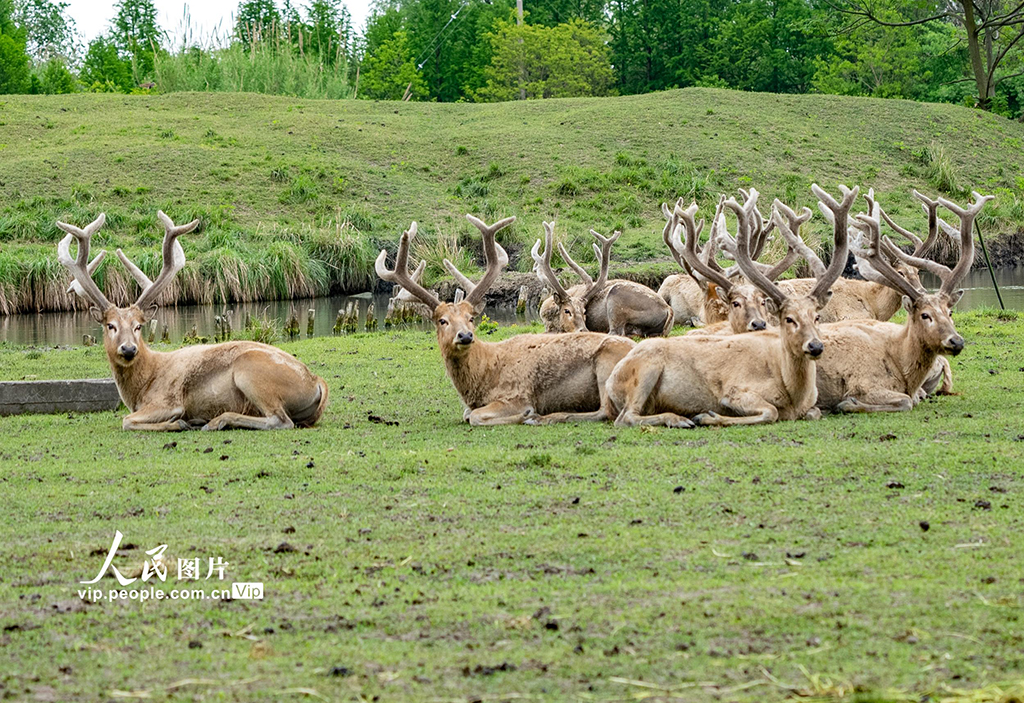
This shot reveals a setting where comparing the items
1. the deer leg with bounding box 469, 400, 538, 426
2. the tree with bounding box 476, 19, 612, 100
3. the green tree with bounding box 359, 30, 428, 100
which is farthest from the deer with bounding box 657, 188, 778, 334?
the green tree with bounding box 359, 30, 428, 100

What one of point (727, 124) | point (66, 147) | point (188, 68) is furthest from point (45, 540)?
point (188, 68)

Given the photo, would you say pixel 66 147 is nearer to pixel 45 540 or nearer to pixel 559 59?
pixel 559 59

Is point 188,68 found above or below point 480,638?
above

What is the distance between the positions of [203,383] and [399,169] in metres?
31.9

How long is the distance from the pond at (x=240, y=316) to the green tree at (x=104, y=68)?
124 ft

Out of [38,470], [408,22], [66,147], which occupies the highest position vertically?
[408,22]

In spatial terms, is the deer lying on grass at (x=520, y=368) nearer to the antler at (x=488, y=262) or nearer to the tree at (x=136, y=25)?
the antler at (x=488, y=262)

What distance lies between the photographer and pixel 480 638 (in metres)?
4.80

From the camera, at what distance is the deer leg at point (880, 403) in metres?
10.6

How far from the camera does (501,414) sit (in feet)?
36.7

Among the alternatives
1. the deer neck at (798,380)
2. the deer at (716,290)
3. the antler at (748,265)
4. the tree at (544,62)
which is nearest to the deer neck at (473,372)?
the deer at (716,290)

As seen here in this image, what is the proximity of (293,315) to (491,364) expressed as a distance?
10.8 m

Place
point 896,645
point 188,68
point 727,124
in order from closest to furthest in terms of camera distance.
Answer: point 896,645
point 727,124
point 188,68

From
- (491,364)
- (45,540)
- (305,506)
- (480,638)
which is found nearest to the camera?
(480,638)
